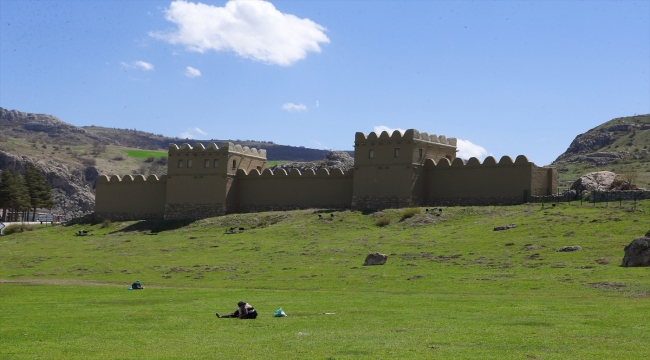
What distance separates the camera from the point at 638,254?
36.9 metres

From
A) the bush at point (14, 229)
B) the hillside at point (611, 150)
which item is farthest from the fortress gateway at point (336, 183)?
the hillside at point (611, 150)

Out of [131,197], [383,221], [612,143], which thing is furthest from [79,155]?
[383,221]

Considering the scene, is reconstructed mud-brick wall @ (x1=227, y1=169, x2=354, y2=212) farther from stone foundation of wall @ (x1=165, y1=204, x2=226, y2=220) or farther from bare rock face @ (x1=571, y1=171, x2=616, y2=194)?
bare rock face @ (x1=571, y1=171, x2=616, y2=194)

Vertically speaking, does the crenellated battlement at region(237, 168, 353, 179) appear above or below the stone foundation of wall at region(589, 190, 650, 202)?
above

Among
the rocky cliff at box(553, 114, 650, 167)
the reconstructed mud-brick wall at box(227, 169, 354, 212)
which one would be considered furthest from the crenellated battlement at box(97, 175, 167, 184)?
the rocky cliff at box(553, 114, 650, 167)

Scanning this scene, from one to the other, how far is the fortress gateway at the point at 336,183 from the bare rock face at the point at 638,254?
2285 centimetres

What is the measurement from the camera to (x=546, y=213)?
54.0 meters

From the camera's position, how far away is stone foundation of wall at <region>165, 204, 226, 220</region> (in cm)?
7400

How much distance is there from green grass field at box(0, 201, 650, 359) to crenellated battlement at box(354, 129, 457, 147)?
6.91 metres

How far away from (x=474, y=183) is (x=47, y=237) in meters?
38.7

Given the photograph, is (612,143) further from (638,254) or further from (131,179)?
(638,254)

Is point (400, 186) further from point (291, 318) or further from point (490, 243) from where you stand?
point (291, 318)

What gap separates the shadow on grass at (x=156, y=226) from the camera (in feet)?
233

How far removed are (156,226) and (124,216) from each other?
8373 millimetres
